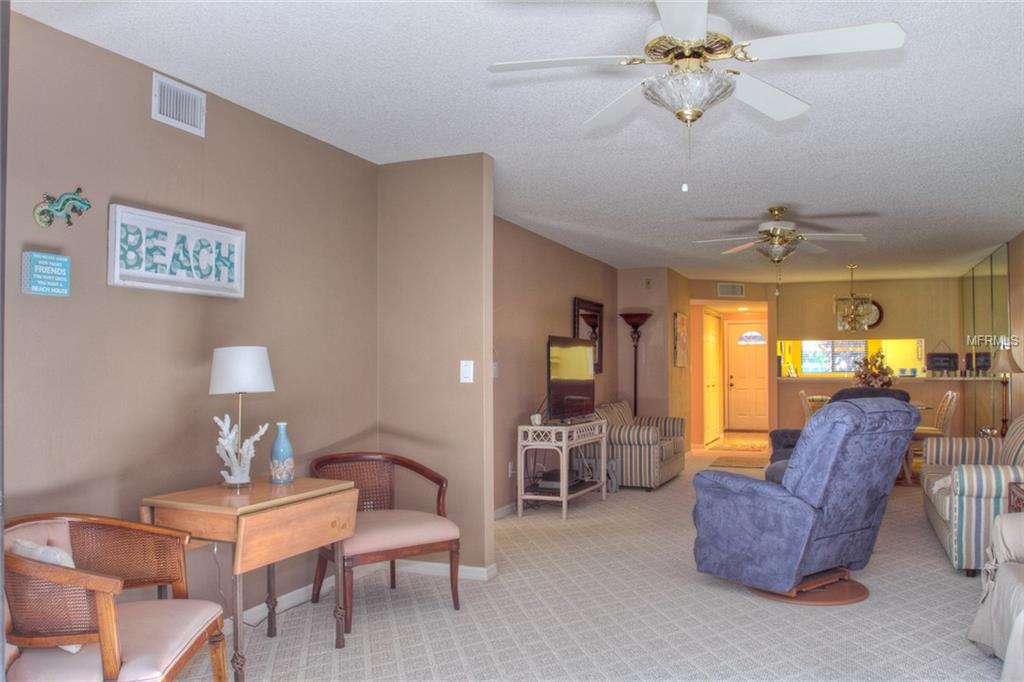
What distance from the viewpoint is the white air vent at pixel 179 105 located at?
3.20 metres

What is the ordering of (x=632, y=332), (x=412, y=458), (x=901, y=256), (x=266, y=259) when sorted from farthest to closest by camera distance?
1. (x=632, y=332)
2. (x=901, y=256)
3. (x=412, y=458)
4. (x=266, y=259)

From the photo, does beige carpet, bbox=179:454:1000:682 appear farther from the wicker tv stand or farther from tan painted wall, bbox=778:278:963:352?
tan painted wall, bbox=778:278:963:352

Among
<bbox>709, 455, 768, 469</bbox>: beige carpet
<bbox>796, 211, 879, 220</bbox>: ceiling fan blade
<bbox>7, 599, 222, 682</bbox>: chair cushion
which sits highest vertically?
<bbox>796, 211, 879, 220</bbox>: ceiling fan blade

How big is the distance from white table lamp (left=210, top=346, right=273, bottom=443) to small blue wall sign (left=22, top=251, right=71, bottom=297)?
61 cm

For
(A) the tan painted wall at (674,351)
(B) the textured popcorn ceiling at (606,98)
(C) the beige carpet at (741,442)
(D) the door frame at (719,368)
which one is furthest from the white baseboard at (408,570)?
(D) the door frame at (719,368)

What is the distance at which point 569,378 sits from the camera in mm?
6656

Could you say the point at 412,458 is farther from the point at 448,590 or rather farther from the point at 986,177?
the point at 986,177

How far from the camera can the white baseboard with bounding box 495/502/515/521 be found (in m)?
6.12

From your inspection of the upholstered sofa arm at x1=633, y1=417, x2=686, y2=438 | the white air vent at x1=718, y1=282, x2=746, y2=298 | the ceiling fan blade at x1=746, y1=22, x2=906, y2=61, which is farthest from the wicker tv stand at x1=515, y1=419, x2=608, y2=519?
the white air vent at x1=718, y1=282, x2=746, y2=298

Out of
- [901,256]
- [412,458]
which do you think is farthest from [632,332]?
[412,458]

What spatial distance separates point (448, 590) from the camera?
13.5 feet

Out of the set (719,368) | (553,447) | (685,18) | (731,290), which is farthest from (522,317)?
(719,368)

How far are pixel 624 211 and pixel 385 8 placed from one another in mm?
3741

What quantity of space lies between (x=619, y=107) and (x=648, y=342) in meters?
6.75
